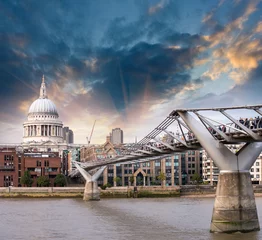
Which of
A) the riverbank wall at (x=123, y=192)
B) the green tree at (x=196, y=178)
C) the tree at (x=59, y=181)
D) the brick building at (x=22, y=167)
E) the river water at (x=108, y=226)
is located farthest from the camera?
the green tree at (x=196, y=178)

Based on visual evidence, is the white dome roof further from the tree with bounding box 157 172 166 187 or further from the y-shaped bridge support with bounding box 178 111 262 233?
the y-shaped bridge support with bounding box 178 111 262 233

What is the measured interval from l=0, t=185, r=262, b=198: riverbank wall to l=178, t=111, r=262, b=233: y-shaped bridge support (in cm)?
5955

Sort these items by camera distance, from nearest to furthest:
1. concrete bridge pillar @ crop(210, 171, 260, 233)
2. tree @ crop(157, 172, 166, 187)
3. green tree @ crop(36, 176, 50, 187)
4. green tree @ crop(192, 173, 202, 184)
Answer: concrete bridge pillar @ crop(210, 171, 260, 233) < green tree @ crop(36, 176, 50, 187) < tree @ crop(157, 172, 166, 187) < green tree @ crop(192, 173, 202, 184)

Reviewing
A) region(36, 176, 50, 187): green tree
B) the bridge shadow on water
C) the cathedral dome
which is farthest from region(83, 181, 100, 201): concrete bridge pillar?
the cathedral dome

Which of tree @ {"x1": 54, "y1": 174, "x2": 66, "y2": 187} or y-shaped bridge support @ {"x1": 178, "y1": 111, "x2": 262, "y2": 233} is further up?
tree @ {"x1": 54, "y1": 174, "x2": 66, "y2": 187}

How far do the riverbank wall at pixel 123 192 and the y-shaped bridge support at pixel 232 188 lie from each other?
59.6 m

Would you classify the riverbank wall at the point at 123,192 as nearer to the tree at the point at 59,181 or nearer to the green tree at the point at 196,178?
the tree at the point at 59,181

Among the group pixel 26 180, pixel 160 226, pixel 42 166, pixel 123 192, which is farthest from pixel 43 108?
pixel 160 226

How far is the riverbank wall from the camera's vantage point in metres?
98.1

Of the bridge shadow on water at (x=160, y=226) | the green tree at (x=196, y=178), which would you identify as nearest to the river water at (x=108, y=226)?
the bridge shadow on water at (x=160, y=226)

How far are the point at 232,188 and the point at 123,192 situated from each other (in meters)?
61.8

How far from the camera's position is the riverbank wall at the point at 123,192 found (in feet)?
322

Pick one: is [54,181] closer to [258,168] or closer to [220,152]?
[258,168]

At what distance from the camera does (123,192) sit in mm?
98688
